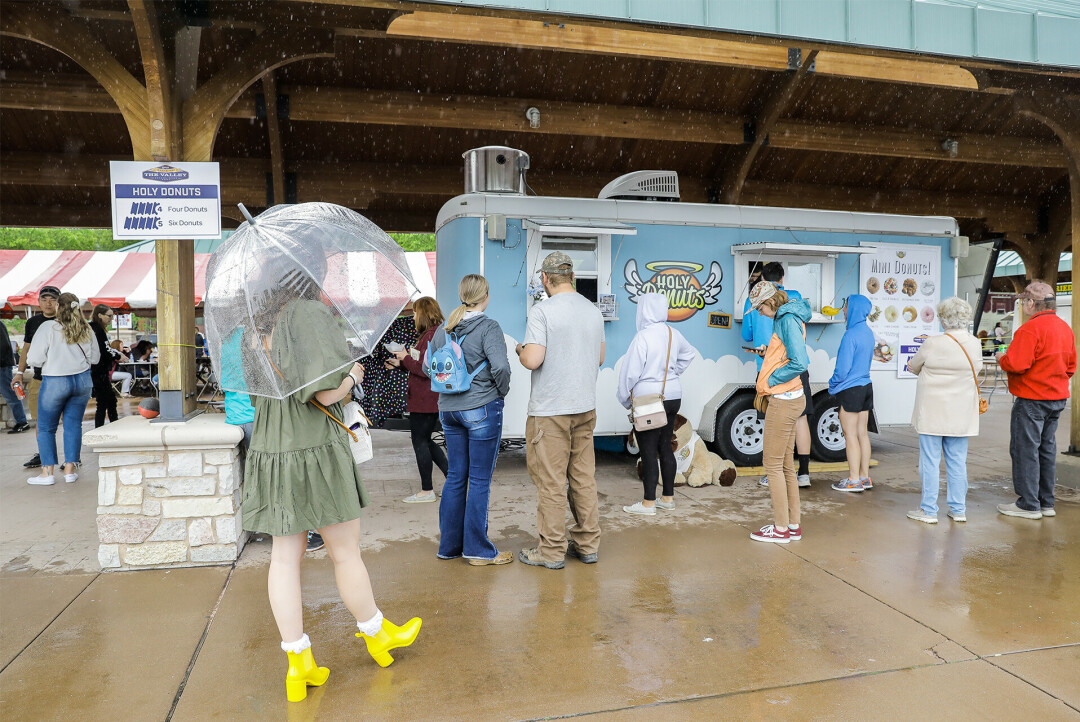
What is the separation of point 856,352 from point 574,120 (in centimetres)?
435

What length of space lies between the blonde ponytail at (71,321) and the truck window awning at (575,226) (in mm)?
4077

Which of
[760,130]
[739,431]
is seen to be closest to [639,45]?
[760,130]

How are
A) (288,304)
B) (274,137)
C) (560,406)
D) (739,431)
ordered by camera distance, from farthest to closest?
1. (274,137)
2. (739,431)
3. (560,406)
4. (288,304)

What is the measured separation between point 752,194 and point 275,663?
30.1 ft

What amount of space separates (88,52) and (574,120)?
5130 millimetres

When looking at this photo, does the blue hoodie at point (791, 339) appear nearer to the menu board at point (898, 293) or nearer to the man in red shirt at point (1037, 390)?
the man in red shirt at point (1037, 390)

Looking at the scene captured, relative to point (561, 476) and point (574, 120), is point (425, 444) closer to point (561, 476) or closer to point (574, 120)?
point (561, 476)

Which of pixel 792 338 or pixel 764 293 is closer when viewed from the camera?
pixel 792 338

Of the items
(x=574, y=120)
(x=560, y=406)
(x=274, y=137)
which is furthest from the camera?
(x=574, y=120)

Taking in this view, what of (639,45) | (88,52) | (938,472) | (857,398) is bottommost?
(938,472)

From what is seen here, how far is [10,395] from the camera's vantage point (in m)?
9.37

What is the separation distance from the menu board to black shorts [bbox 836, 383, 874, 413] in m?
1.28

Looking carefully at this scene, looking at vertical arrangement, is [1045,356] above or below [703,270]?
below

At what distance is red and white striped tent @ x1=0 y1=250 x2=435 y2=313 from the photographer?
44.1ft
